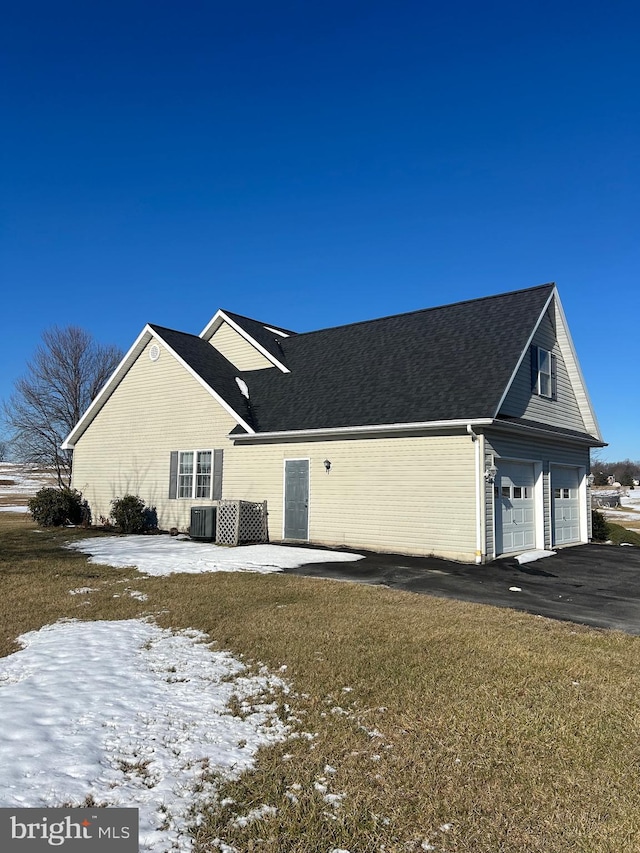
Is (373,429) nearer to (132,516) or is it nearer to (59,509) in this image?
(132,516)

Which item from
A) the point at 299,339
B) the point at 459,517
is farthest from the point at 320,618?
the point at 299,339

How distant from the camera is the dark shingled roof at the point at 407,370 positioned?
1329cm

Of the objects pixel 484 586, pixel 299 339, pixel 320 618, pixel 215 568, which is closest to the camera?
pixel 320 618

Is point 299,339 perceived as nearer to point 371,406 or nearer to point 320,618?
point 371,406

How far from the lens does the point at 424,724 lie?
425cm

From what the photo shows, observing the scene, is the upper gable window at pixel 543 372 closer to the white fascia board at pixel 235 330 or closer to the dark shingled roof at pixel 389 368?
the dark shingled roof at pixel 389 368

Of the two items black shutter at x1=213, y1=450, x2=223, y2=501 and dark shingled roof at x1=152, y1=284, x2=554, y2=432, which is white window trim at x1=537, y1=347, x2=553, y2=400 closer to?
dark shingled roof at x1=152, y1=284, x2=554, y2=432

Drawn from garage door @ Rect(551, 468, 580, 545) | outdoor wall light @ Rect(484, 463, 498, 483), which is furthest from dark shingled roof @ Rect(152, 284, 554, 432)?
garage door @ Rect(551, 468, 580, 545)

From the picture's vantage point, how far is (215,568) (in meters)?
11.4

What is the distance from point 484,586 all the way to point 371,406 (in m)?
5.77

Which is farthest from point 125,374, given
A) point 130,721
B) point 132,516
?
point 130,721

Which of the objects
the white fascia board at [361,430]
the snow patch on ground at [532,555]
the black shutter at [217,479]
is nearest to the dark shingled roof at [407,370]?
the white fascia board at [361,430]

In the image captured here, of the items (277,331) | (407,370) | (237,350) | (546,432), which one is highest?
(277,331)

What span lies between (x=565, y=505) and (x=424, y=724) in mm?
14260
